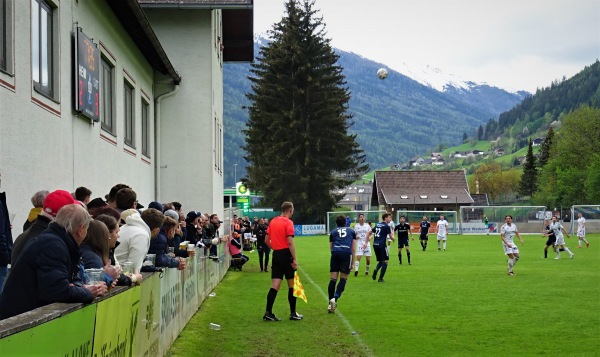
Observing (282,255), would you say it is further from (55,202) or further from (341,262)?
(55,202)

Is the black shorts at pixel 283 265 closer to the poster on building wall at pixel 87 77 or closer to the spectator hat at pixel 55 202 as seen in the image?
the poster on building wall at pixel 87 77

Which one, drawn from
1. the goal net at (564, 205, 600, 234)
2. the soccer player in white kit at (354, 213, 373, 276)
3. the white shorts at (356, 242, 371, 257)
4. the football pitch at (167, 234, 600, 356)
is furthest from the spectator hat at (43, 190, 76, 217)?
the goal net at (564, 205, 600, 234)

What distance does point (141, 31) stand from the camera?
66.0ft

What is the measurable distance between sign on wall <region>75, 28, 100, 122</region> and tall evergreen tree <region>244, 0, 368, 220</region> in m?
55.4

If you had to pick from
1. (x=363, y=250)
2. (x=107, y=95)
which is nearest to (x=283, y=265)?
(x=107, y=95)

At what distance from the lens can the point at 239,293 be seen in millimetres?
21312

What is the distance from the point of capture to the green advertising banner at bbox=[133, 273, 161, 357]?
27.2 ft

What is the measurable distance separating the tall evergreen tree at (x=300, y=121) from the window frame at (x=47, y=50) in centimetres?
5823

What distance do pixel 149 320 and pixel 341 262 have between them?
330 inches

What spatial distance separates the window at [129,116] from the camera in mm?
21781

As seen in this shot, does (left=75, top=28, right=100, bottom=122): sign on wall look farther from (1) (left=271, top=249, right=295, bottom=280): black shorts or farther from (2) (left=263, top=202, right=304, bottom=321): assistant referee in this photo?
(1) (left=271, top=249, right=295, bottom=280): black shorts

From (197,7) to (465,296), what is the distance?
13105mm

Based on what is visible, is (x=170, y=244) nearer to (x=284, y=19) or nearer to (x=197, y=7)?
(x=197, y=7)

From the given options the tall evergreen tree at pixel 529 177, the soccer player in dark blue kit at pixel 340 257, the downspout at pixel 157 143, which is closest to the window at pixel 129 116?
the downspout at pixel 157 143
